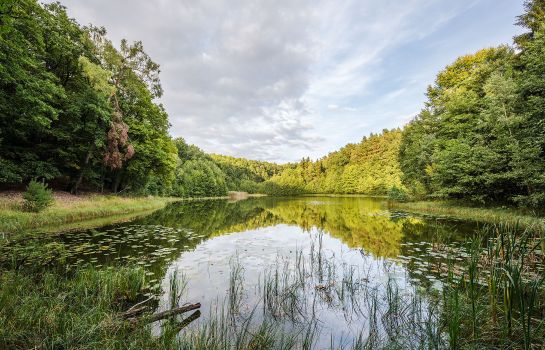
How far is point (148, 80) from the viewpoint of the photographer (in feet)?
77.5

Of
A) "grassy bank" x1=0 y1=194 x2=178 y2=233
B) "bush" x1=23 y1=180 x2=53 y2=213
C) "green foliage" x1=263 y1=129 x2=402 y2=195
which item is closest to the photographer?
"grassy bank" x1=0 y1=194 x2=178 y2=233

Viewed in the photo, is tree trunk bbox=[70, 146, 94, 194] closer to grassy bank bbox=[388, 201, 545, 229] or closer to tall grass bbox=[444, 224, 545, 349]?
tall grass bbox=[444, 224, 545, 349]

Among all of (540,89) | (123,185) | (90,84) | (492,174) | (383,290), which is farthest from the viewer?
(123,185)

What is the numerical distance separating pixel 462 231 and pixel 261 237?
9858 millimetres

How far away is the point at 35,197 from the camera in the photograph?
12859mm

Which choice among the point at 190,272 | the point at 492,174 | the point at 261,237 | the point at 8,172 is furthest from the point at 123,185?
the point at 492,174

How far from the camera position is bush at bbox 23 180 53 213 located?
1278 centimetres

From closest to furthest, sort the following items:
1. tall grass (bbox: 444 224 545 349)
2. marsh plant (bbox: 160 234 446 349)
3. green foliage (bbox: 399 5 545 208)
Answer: tall grass (bbox: 444 224 545 349), marsh plant (bbox: 160 234 446 349), green foliage (bbox: 399 5 545 208)

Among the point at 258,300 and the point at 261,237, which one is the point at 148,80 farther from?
the point at 258,300

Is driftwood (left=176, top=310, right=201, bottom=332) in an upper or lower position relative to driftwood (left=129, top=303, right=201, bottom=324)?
lower

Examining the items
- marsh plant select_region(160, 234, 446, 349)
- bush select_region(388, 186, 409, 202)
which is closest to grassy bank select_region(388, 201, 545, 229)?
Answer: bush select_region(388, 186, 409, 202)

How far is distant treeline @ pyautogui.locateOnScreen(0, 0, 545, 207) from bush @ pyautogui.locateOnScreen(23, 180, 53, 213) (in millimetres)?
3201

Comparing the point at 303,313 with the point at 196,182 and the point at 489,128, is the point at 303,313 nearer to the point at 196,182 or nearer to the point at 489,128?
the point at 489,128

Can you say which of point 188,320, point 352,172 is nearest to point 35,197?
point 188,320
